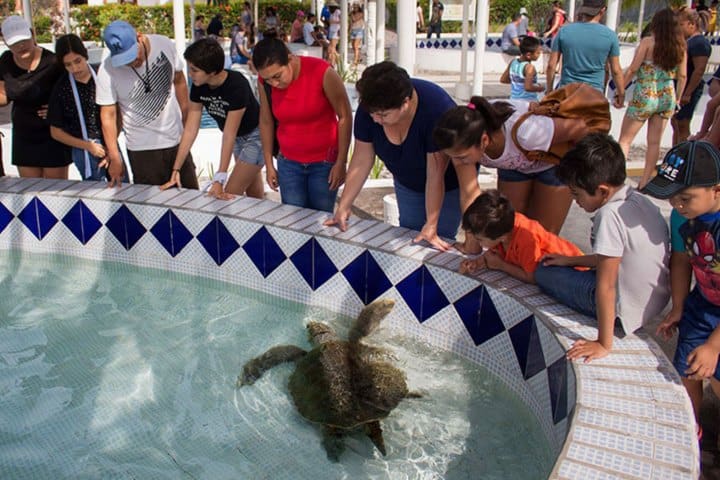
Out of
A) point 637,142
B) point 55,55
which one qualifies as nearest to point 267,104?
point 55,55

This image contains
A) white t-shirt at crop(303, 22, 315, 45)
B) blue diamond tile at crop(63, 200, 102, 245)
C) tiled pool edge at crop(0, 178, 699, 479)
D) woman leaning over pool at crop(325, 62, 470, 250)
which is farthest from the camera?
white t-shirt at crop(303, 22, 315, 45)

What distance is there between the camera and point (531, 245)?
10.6 ft

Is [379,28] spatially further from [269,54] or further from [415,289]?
[415,289]

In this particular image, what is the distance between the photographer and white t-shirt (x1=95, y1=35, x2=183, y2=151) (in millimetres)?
4305

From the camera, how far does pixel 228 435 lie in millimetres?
3066

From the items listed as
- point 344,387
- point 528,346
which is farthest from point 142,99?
point 528,346

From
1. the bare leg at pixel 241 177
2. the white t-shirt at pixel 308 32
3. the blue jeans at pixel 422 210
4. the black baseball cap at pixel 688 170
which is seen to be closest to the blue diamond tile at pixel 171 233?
the bare leg at pixel 241 177

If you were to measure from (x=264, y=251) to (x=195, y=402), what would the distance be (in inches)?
44.9

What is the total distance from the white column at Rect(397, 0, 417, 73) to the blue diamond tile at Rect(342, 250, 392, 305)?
2.98 metres

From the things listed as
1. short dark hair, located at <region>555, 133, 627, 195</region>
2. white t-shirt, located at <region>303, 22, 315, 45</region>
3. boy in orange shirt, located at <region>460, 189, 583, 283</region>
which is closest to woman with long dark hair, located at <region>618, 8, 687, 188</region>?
boy in orange shirt, located at <region>460, 189, 583, 283</region>

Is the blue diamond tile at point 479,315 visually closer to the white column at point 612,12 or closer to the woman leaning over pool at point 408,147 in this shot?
the woman leaning over pool at point 408,147

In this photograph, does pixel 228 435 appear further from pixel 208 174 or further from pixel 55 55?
pixel 208 174

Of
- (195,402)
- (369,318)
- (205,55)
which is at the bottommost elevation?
(195,402)

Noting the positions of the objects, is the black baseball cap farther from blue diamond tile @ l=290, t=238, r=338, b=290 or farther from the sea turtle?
blue diamond tile @ l=290, t=238, r=338, b=290
